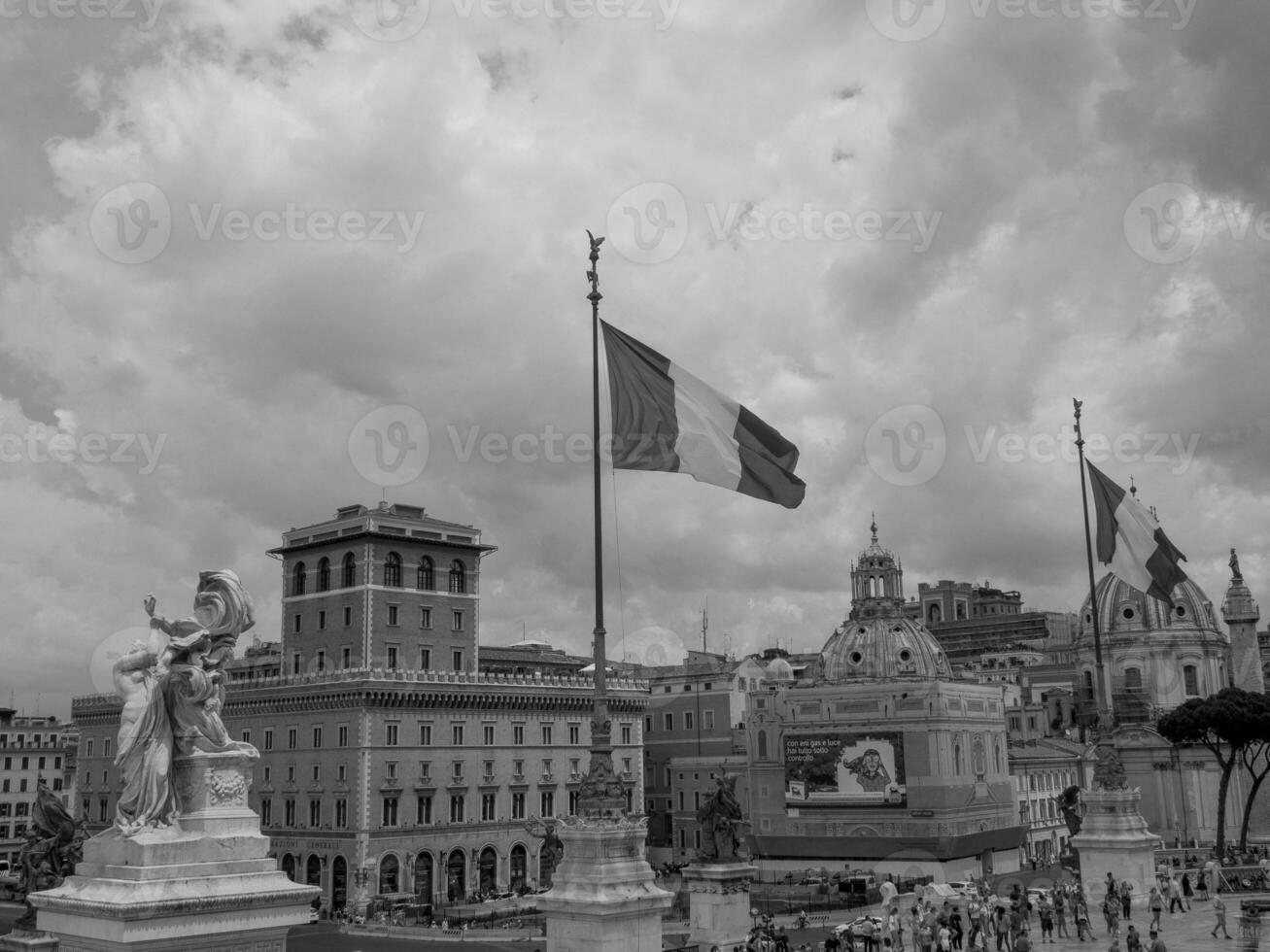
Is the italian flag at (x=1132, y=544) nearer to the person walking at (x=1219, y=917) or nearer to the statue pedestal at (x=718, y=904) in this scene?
the person walking at (x=1219, y=917)

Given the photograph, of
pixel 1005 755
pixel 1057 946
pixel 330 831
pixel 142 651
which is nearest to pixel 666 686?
pixel 1005 755

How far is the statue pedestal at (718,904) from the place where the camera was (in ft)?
76.9

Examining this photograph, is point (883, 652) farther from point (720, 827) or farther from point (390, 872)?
point (720, 827)

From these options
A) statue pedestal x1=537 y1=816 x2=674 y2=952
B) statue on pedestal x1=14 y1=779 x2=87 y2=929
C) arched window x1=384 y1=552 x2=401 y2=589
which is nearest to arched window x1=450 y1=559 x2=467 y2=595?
arched window x1=384 y1=552 x2=401 y2=589

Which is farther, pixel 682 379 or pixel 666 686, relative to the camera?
pixel 666 686

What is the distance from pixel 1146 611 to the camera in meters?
101

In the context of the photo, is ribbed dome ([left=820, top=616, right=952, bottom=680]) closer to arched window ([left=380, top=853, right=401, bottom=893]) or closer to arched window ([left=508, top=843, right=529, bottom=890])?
arched window ([left=508, top=843, right=529, bottom=890])

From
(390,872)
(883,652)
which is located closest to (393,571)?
(390,872)

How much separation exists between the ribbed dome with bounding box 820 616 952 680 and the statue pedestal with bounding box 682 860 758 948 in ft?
225

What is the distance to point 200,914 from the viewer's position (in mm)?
10445

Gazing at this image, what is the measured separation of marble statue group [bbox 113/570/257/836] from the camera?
433 inches

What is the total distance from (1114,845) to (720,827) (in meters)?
12.6

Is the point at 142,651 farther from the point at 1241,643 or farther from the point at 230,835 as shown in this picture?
the point at 1241,643

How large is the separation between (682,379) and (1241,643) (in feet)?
272
